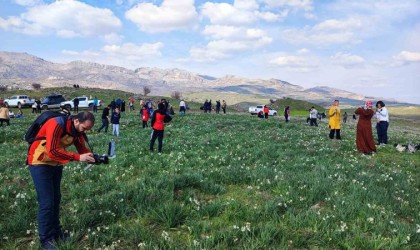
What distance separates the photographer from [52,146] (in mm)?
5910

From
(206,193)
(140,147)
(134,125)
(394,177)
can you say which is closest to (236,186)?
(206,193)

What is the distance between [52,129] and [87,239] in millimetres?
2147

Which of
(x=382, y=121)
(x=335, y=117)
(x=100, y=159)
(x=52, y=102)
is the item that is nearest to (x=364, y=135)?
(x=382, y=121)

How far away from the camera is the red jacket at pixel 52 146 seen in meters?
5.92

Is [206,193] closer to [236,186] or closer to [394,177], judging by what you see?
[236,186]

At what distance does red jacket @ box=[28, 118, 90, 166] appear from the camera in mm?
5918

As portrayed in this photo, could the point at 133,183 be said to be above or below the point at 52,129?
below

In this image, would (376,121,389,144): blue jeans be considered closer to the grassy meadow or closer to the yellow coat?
the yellow coat

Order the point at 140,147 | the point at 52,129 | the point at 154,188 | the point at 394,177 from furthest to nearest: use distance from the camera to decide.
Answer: the point at 140,147
the point at 394,177
the point at 154,188
the point at 52,129

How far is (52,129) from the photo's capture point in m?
5.95

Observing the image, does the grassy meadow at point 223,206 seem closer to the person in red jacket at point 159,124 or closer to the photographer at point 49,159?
the photographer at point 49,159

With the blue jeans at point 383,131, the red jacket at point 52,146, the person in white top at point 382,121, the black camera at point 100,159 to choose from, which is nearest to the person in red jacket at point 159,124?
the black camera at point 100,159

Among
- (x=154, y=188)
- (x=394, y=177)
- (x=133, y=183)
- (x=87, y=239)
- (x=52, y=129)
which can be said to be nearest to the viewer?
(x=52, y=129)

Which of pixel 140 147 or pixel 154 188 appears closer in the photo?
pixel 154 188
